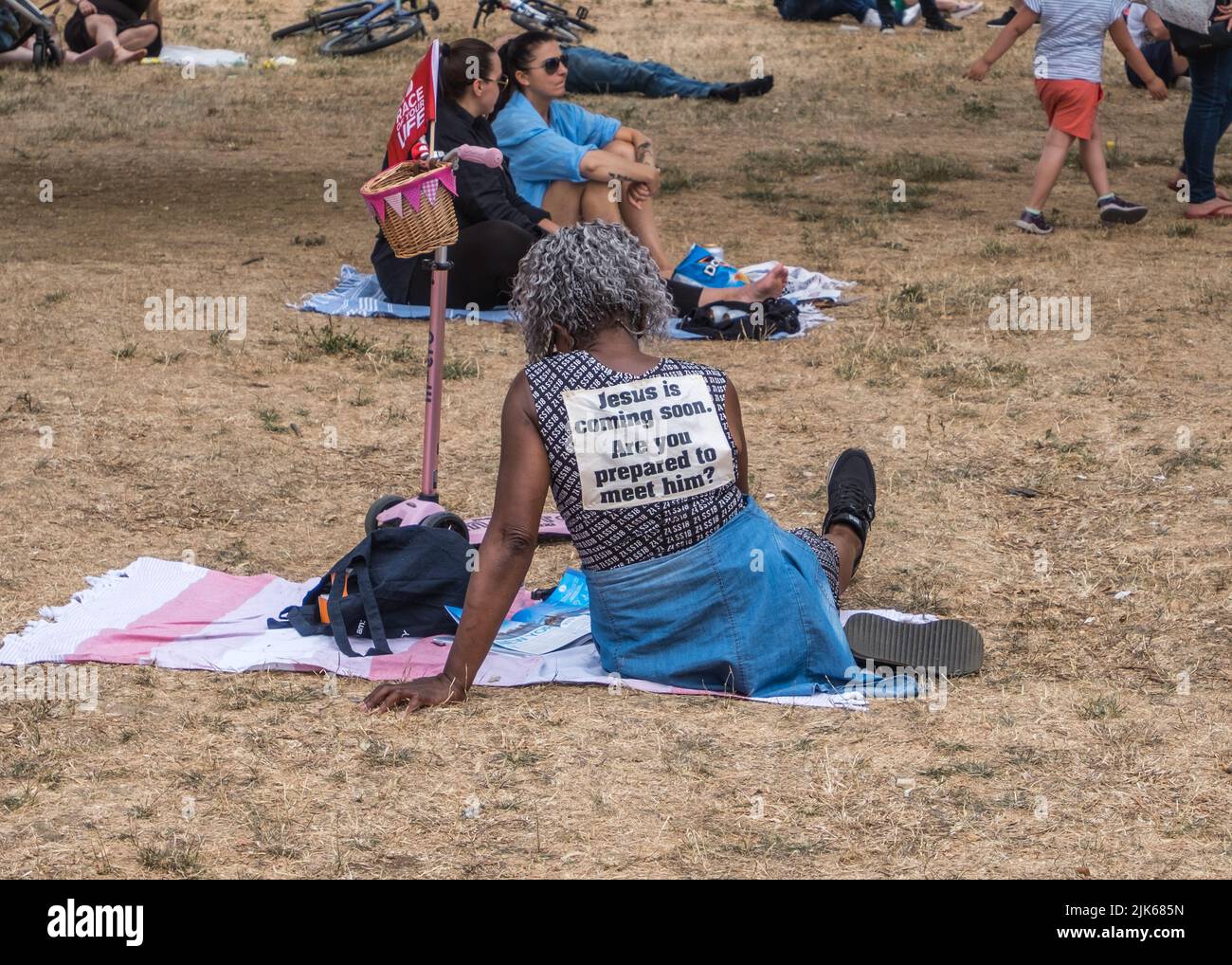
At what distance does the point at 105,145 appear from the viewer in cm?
→ 1141

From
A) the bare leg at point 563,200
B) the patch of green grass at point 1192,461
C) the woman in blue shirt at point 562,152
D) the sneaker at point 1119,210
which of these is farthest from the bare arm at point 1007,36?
the patch of green grass at point 1192,461

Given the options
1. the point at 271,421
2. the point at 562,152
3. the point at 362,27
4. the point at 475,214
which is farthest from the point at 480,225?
the point at 362,27

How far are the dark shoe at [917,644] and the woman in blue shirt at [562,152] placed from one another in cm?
371

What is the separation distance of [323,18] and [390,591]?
12523 millimetres

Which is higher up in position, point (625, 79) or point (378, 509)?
point (625, 79)

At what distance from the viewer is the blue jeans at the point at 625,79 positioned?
13703mm

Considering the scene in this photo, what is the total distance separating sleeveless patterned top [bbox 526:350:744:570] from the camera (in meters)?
3.67

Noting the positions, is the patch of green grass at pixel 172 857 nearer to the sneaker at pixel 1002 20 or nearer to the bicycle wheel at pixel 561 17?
the bicycle wheel at pixel 561 17

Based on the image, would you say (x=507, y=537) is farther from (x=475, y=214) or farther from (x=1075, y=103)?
(x=1075, y=103)

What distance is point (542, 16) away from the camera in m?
15.9

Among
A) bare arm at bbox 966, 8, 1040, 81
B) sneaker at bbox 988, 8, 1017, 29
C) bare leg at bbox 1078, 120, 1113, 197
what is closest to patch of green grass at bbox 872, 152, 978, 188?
bare arm at bbox 966, 8, 1040, 81

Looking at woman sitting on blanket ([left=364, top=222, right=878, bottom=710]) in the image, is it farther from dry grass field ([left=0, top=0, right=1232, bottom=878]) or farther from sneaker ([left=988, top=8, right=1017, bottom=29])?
sneaker ([left=988, top=8, right=1017, bottom=29])

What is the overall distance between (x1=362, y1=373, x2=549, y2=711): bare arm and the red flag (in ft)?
4.10

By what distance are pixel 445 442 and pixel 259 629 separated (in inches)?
71.2
